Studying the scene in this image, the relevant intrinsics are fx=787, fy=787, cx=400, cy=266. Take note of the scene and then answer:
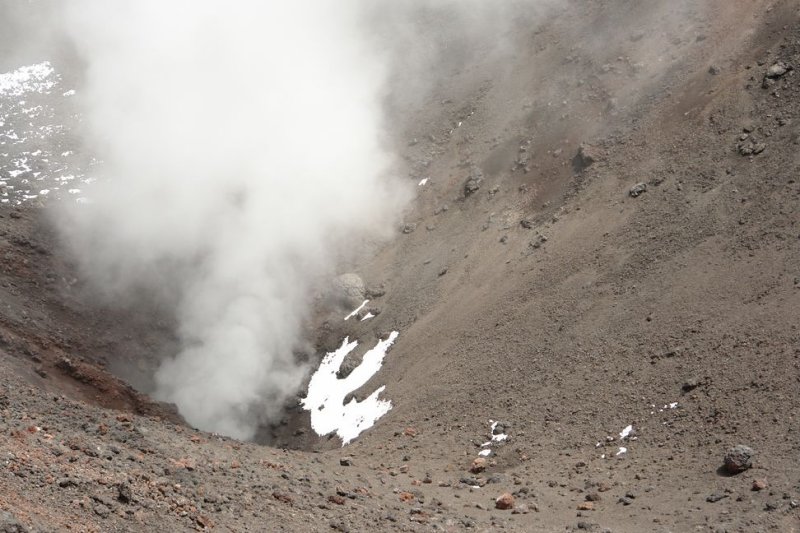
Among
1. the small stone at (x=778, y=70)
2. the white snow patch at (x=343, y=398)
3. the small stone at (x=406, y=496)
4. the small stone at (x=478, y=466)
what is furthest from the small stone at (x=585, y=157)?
the small stone at (x=406, y=496)

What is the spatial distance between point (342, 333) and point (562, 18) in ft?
77.8

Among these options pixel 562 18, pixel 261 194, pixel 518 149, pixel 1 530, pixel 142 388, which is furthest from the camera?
pixel 562 18

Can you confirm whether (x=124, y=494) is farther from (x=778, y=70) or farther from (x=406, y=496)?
(x=778, y=70)

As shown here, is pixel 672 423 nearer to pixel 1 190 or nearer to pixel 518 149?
pixel 518 149

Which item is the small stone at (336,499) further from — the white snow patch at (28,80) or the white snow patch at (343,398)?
the white snow patch at (28,80)

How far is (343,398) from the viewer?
32.6m

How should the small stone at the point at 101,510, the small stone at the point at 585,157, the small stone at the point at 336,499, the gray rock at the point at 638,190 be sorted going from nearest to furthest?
1. the small stone at the point at 101,510
2. the small stone at the point at 336,499
3. the gray rock at the point at 638,190
4. the small stone at the point at 585,157

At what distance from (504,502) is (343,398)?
13862 millimetres

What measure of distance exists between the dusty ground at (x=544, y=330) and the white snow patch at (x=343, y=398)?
91cm

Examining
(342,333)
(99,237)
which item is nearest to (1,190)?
(99,237)

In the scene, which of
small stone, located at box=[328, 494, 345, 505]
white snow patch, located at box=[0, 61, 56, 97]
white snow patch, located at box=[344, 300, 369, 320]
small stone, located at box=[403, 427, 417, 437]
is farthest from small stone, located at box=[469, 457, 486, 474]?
white snow patch, located at box=[0, 61, 56, 97]

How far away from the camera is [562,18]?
46.4m

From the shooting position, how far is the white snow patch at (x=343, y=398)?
29828 mm

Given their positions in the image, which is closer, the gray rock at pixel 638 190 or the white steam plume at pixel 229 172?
the gray rock at pixel 638 190
